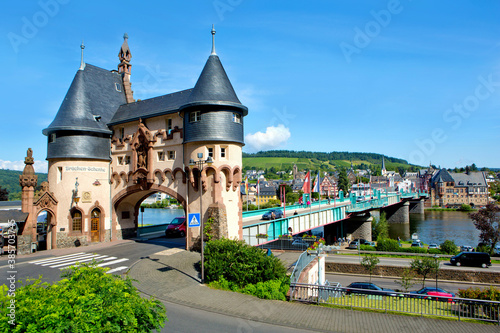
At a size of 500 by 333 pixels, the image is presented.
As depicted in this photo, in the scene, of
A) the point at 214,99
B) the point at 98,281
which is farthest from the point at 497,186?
the point at 98,281

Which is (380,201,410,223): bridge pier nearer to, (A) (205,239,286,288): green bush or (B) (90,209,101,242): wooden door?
(B) (90,209,101,242): wooden door

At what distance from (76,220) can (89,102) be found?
10.8 meters

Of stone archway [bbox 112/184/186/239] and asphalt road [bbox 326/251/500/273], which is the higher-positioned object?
stone archway [bbox 112/184/186/239]

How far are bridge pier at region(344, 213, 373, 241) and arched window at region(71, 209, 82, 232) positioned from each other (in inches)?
2074

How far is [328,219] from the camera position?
5078cm

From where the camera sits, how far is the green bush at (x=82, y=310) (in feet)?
20.3

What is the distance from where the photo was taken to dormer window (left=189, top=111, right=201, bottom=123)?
82.1 feet

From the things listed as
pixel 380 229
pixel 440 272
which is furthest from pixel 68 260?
pixel 380 229

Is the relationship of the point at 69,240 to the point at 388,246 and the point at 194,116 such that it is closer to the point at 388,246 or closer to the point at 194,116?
the point at 194,116

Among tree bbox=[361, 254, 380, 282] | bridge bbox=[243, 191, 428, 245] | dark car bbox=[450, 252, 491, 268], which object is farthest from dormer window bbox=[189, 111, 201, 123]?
dark car bbox=[450, 252, 491, 268]

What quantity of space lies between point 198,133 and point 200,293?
12393 millimetres

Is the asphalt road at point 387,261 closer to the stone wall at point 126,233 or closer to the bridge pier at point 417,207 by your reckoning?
the stone wall at point 126,233

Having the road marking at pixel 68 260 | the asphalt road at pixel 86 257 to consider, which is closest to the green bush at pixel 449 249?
the asphalt road at pixel 86 257

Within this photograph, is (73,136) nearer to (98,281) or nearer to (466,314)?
(98,281)
